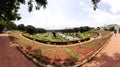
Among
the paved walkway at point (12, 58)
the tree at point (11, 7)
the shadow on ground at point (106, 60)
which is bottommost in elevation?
the shadow on ground at point (106, 60)

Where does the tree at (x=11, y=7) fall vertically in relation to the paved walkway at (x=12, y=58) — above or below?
above

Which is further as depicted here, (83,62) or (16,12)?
(16,12)

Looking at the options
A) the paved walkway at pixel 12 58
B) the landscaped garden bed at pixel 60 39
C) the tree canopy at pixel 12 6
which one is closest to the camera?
Result: the paved walkway at pixel 12 58

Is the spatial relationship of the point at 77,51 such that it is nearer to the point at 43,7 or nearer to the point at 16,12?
the point at 43,7

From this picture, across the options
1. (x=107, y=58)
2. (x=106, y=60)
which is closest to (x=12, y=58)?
(x=106, y=60)

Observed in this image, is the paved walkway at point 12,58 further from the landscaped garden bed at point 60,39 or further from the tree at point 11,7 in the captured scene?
the landscaped garden bed at point 60,39

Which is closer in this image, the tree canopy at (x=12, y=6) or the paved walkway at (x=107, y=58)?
the paved walkway at (x=107, y=58)

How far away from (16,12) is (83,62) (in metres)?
16.7

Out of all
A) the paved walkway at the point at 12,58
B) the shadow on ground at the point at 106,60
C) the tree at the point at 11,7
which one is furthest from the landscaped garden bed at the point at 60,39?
the shadow on ground at the point at 106,60

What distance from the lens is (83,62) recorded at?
20.2 metres

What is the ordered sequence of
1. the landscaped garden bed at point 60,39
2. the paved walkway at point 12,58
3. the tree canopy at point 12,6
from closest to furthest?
the paved walkway at point 12,58 < the tree canopy at point 12,6 < the landscaped garden bed at point 60,39

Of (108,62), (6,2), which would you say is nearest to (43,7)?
(6,2)

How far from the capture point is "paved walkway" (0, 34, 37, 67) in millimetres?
19644

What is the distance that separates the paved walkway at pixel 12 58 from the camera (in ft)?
64.4
